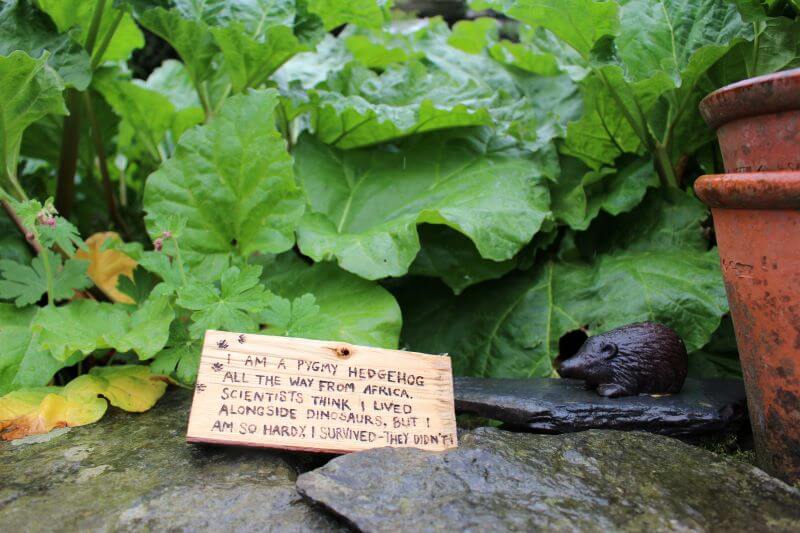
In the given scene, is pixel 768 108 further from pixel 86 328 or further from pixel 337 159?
pixel 86 328

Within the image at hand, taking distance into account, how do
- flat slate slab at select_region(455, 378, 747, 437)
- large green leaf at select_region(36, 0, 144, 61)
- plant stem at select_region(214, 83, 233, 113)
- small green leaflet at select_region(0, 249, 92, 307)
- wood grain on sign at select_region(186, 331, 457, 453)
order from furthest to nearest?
plant stem at select_region(214, 83, 233, 113) < large green leaf at select_region(36, 0, 144, 61) < small green leaflet at select_region(0, 249, 92, 307) < flat slate slab at select_region(455, 378, 747, 437) < wood grain on sign at select_region(186, 331, 457, 453)

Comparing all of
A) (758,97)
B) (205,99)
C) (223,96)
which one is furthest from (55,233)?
(758,97)

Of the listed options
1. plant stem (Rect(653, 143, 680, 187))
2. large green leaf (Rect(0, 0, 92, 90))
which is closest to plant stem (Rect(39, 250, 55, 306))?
large green leaf (Rect(0, 0, 92, 90))

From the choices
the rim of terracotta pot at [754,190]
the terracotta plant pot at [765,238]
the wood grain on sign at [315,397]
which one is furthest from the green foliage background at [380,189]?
the rim of terracotta pot at [754,190]

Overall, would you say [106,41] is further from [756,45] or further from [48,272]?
[756,45]

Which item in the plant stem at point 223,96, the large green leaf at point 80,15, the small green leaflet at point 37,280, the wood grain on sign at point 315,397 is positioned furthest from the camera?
the plant stem at point 223,96

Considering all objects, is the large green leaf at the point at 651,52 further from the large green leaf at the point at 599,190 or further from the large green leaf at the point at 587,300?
the large green leaf at the point at 587,300

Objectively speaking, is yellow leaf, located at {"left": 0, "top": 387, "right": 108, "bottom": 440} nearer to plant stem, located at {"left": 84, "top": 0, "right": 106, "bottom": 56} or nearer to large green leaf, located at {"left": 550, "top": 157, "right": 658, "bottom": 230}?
plant stem, located at {"left": 84, "top": 0, "right": 106, "bottom": 56}
